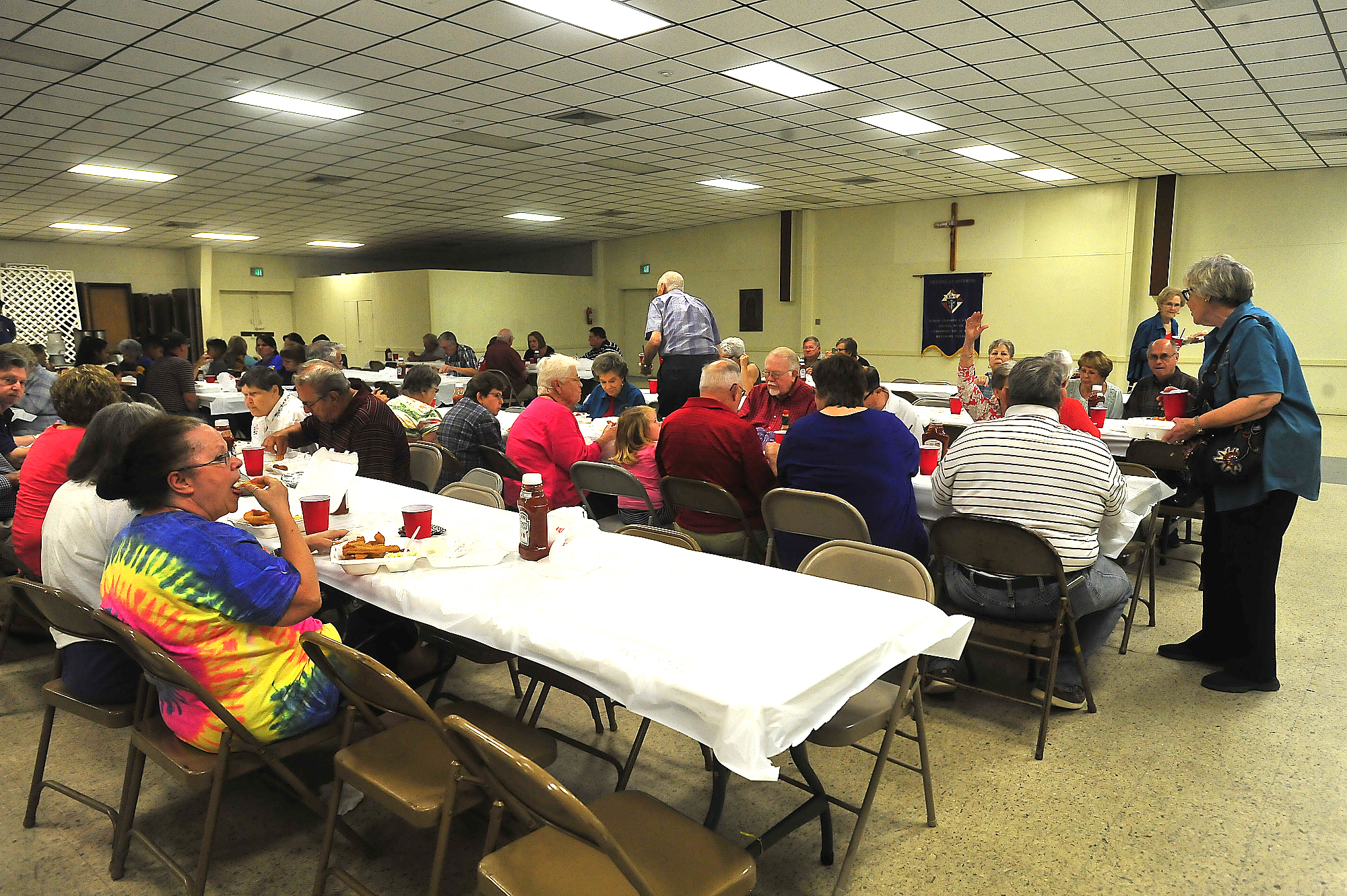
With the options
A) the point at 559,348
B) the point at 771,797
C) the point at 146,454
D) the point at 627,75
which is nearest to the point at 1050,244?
the point at 627,75

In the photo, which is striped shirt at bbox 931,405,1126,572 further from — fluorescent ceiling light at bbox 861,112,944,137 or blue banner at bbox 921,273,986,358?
blue banner at bbox 921,273,986,358

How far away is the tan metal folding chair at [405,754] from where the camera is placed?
1.61 m

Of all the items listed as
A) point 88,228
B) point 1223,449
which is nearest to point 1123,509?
point 1223,449

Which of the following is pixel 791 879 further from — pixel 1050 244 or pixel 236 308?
pixel 236 308

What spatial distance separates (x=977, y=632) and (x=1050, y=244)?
1002 cm

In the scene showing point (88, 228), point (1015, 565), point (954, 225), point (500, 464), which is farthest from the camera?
point (88, 228)

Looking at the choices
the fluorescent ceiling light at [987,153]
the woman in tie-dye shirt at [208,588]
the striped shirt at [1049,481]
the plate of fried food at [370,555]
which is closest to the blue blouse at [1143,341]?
the fluorescent ceiling light at [987,153]

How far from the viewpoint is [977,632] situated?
125 inches

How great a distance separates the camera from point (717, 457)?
140 inches

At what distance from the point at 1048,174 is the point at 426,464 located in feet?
30.6

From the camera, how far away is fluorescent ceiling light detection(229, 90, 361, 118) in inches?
253

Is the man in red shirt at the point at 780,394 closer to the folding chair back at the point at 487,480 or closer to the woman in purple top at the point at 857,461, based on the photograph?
the woman in purple top at the point at 857,461

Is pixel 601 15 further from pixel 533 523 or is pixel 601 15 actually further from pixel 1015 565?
pixel 1015 565

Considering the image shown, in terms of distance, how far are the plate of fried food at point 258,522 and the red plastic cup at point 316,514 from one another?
8 cm
